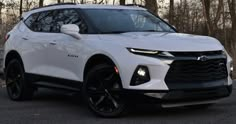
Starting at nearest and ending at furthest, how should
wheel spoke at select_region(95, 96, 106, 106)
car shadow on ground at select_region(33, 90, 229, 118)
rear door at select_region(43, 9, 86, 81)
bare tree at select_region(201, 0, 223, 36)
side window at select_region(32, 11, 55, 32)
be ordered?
wheel spoke at select_region(95, 96, 106, 106), car shadow on ground at select_region(33, 90, 229, 118), rear door at select_region(43, 9, 86, 81), side window at select_region(32, 11, 55, 32), bare tree at select_region(201, 0, 223, 36)

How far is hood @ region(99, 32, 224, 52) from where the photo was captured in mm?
7375

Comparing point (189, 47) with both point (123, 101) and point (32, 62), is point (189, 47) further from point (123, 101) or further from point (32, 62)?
point (32, 62)

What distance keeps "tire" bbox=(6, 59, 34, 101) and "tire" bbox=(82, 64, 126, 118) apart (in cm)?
218

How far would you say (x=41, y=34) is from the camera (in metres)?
9.44

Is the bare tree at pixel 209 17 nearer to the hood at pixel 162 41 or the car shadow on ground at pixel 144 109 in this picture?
the car shadow on ground at pixel 144 109

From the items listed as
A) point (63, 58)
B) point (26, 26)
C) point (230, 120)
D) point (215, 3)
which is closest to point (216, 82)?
point (230, 120)

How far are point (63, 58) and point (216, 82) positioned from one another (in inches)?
96.5

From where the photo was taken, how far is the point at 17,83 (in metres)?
10.1

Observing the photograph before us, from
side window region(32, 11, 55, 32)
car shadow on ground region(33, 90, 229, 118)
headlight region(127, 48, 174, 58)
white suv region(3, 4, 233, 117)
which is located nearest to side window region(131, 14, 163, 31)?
white suv region(3, 4, 233, 117)

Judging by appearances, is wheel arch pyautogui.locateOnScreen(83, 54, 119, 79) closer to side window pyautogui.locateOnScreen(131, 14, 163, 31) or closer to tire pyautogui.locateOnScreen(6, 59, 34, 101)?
side window pyautogui.locateOnScreen(131, 14, 163, 31)

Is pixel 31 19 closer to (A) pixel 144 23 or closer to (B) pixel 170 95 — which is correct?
(A) pixel 144 23

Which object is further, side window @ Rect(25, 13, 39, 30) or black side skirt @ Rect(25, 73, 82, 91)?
side window @ Rect(25, 13, 39, 30)

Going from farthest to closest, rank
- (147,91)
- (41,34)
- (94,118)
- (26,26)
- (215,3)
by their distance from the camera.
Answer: (215,3), (26,26), (41,34), (94,118), (147,91)

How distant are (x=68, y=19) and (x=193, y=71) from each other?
2.58m
